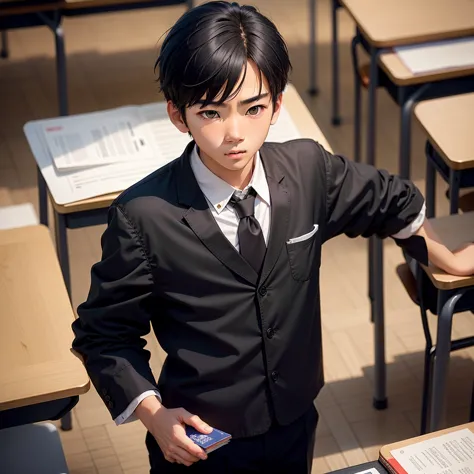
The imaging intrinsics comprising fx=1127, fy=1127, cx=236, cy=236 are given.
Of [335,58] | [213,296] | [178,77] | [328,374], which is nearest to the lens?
[178,77]

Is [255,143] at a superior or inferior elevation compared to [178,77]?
inferior

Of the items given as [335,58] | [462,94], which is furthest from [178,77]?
[335,58]

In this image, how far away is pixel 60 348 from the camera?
84.2 inches

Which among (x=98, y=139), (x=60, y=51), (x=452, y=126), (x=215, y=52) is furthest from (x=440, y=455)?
(x=60, y=51)

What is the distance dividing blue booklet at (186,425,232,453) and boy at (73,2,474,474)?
14mm

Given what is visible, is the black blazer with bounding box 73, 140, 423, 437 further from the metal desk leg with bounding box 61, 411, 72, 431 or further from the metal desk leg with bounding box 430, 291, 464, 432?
the metal desk leg with bounding box 61, 411, 72, 431

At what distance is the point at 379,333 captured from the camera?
3006 mm

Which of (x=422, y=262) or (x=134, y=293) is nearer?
(x=134, y=293)

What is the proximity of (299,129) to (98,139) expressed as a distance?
0.50 m

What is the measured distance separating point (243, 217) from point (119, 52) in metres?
3.21

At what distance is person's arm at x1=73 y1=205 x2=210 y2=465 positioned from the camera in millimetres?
1845

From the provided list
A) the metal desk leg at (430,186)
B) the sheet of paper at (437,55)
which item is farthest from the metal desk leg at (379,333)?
the sheet of paper at (437,55)

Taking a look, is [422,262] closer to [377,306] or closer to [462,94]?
[377,306]

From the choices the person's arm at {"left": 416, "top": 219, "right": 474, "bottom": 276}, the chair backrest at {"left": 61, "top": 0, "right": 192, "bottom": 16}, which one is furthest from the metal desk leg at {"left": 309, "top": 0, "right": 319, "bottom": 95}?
the person's arm at {"left": 416, "top": 219, "right": 474, "bottom": 276}
